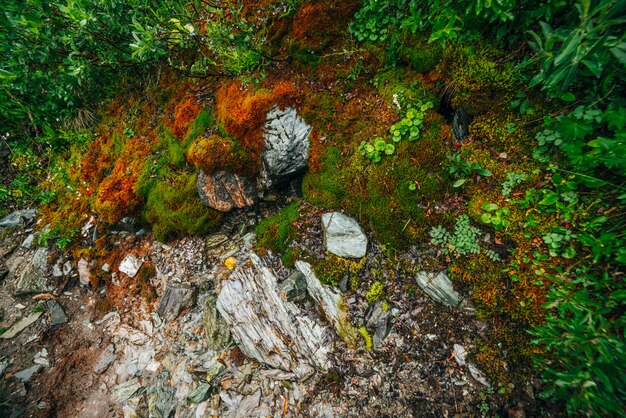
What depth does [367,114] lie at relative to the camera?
402cm

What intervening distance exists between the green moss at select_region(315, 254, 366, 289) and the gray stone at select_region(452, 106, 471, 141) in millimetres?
2248

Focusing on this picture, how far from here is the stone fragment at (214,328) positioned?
476cm

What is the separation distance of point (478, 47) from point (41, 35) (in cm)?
739

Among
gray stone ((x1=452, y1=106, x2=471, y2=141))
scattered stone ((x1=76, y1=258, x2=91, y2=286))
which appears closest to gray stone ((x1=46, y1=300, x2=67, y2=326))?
scattered stone ((x1=76, y1=258, x2=91, y2=286))

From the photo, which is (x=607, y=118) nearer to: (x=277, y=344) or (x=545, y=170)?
(x=545, y=170)

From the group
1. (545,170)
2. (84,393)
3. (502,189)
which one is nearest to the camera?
(545,170)

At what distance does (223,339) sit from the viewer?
188 inches

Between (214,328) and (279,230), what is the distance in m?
2.31

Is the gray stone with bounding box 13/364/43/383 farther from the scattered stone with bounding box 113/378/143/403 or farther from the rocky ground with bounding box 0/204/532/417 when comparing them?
the scattered stone with bounding box 113/378/143/403

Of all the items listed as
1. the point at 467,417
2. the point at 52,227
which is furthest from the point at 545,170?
the point at 52,227

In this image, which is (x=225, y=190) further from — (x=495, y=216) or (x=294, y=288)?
(x=495, y=216)

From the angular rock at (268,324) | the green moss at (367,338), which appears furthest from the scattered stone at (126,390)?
the green moss at (367,338)

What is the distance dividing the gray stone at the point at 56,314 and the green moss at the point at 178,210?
310 centimetres

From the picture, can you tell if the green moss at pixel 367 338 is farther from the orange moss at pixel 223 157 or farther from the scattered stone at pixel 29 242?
the scattered stone at pixel 29 242
